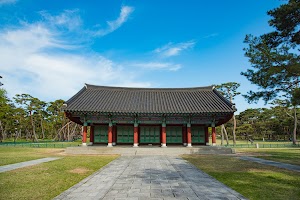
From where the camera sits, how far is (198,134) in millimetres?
22859

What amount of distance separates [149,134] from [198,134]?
5801 millimetres

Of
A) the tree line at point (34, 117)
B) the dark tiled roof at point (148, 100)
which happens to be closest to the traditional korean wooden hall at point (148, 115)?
the dark tiled roof at point (148, 100)

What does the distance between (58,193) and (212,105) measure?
18198mm

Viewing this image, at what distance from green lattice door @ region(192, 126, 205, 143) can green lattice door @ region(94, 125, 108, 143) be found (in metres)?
10.4

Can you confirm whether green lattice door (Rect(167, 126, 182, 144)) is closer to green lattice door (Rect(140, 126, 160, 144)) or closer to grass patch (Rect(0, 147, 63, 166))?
green lattice door (Rect(140, 126, 160, 144))

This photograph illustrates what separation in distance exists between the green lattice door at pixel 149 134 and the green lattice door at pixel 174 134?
4.27ft

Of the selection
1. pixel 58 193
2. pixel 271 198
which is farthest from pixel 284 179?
pixel 58 193

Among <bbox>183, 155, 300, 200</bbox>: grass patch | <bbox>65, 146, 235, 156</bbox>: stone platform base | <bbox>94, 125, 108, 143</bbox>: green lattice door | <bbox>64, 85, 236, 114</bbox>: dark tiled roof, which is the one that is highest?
<bbox>64, 85, 236, 114</bbox>: dark tiled roof

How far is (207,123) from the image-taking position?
21406mm

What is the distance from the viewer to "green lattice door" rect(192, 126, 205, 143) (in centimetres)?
2280

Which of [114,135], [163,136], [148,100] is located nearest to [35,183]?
[163,136]

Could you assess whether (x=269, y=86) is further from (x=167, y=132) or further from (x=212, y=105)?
(x=167, y=132)

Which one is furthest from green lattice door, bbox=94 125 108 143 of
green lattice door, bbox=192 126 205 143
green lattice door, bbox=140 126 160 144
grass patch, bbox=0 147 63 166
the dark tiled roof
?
green lattice door, bbox=192 126 205 143

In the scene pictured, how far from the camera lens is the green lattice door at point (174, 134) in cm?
2264
